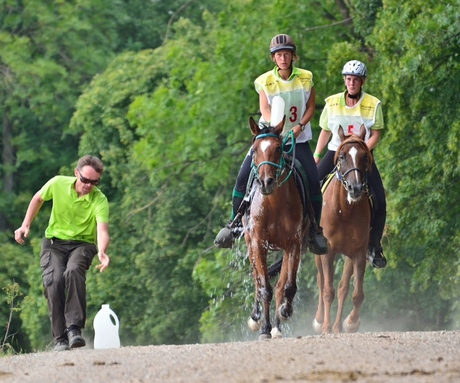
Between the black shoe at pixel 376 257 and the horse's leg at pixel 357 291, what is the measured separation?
16cm

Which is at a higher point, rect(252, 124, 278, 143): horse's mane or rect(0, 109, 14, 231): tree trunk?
rect(0, 109, 14, 231): tree trunk

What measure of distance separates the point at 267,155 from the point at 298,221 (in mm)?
1011

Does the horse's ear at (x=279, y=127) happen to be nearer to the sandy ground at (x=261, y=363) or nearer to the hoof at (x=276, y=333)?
the hoof at (x=276, y=333)

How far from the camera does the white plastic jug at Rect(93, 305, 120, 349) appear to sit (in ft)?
48.4

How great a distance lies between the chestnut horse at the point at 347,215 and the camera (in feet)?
53.8

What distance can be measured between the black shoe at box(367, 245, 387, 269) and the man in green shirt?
451 centimetres

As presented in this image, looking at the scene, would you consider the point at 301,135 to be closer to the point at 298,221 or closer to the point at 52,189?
the point at 298,221

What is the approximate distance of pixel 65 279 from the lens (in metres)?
14.1

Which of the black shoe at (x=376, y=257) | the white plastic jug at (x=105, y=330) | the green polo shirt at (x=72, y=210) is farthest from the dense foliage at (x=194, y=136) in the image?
the green polo shirt at (x=72, y=210)

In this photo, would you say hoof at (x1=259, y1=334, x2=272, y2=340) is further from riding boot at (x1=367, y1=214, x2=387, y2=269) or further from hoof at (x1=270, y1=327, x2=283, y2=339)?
riding boot at (x1=367, y1=214, x2=387, y2=269)

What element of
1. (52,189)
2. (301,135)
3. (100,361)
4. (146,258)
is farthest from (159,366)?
(146,258)

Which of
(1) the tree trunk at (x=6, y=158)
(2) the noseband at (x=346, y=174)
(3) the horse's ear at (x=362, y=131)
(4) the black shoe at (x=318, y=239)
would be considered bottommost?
(4) the black shoe at (x=318, y=239)

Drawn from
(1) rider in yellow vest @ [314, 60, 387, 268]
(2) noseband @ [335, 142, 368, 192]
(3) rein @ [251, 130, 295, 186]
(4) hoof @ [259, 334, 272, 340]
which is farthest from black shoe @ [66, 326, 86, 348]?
(1) rider in yellow vest @ [314, 60, 387, 268]

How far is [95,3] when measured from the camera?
52.3 m
